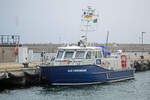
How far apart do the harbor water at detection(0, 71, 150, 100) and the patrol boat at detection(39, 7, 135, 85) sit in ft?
2.28

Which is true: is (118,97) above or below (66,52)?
below

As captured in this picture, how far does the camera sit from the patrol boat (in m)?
28.3

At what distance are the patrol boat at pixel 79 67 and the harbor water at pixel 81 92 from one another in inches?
27.4

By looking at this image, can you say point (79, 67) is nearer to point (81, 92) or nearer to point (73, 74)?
point (73, 74)

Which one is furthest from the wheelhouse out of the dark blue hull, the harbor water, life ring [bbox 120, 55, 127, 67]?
life ring [bbox 120, 55, 127, 67]

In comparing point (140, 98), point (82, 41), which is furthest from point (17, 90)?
point (140, 98)

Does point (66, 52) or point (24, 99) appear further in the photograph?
point (66, 52)

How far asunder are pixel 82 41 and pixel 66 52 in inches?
77.7

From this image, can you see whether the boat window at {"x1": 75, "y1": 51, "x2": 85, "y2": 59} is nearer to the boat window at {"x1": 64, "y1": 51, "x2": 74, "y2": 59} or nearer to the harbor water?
the boat window at {"x1": 64, "y1": 51, "x2": 74, "y2": 59}

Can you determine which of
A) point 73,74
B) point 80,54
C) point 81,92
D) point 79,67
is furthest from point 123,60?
point 81,92

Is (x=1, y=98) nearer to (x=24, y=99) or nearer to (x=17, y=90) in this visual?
(x=24, y=99)

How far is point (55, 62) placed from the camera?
1154 inches

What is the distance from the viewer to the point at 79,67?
28.3 meters

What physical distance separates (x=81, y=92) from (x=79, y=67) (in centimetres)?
258
